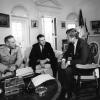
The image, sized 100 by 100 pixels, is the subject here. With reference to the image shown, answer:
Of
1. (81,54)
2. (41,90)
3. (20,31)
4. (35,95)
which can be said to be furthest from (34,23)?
(35,95)

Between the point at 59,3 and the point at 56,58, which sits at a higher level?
the point at 59,3

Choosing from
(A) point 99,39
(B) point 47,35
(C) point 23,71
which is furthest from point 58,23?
(C) point 23,71

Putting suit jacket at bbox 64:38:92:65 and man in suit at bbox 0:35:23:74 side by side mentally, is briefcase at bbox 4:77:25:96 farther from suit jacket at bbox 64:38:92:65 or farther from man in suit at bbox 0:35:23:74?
man in suit at bbox 0:35:23:74

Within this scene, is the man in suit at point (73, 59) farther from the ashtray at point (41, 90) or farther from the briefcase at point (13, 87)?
→ the briefcase at point (13, 87)

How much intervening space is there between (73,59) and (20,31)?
13.9ft

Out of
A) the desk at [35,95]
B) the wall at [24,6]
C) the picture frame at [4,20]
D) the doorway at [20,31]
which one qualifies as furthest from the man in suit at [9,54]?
the doorway at [20,31]

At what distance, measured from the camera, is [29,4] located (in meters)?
7.45

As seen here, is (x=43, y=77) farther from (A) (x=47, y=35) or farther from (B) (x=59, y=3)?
(B) (x=59, y=3)

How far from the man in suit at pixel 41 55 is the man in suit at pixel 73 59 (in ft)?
2.54

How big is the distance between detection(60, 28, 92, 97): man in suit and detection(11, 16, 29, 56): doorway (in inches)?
156

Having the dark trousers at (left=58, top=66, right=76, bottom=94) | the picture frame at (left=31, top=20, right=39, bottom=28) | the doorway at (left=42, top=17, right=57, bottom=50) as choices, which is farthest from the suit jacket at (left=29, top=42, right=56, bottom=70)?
the doorway at (left=42, top=17, right=57, bottom=50)

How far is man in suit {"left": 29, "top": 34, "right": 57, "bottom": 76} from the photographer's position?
4.21 m

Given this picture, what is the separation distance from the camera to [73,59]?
355 centimetres

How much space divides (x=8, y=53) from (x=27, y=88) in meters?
1.97
